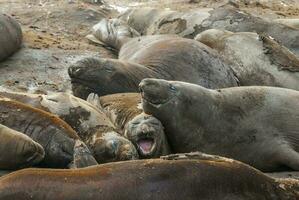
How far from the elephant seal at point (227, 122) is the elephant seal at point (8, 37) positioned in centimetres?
344

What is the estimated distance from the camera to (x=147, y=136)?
5738mm

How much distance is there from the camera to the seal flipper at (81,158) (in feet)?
17.0

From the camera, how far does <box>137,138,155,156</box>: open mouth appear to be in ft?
18.5

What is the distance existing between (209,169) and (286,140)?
7.26 feet

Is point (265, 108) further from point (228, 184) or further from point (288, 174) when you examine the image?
point (228, 184)

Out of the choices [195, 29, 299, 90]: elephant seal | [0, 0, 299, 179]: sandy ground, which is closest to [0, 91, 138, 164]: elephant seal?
[0, 0, 299, 179]: sandy ground

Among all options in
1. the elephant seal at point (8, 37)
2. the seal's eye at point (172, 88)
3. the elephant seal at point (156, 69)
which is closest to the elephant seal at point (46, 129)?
the seal's eye at point (172, 88)

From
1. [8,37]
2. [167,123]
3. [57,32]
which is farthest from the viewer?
[57,32]

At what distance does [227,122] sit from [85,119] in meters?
1.16

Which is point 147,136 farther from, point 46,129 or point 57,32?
point 57,32

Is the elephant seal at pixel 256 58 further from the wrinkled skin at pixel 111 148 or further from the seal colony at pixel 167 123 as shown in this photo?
the wrinkled skin at pixel 111 148

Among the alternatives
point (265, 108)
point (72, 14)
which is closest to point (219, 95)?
point (265, 108)

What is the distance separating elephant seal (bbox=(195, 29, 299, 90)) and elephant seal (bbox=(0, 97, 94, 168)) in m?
3.06

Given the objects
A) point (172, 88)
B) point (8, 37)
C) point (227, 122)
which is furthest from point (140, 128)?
point (8, 37)
